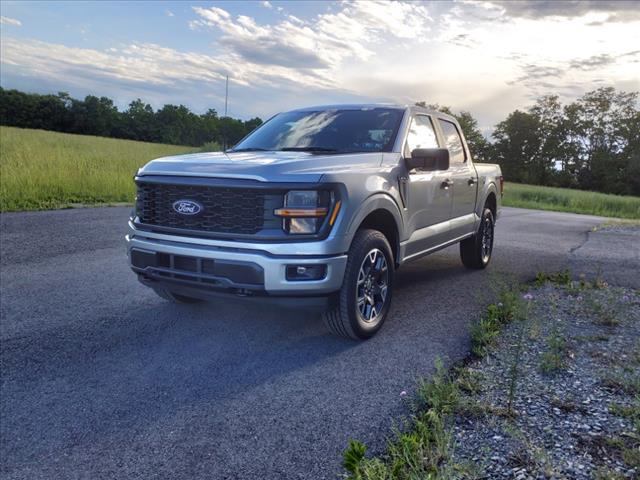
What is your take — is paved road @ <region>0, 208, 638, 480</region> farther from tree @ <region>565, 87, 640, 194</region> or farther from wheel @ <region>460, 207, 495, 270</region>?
tree @ <region>565, 87, 640, 194</region>

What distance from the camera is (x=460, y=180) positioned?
588cm

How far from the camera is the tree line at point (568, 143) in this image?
222 feet

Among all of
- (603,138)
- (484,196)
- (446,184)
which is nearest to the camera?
(446,184)

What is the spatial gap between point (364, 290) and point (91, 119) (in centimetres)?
8850

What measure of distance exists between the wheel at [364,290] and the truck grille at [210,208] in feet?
2.56

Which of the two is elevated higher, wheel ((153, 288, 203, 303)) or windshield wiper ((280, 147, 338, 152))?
windshield wiper ((280, 147, 338, 152))

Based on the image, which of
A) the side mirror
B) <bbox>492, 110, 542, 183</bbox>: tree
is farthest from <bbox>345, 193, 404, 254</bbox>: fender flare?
<bbox>492, 110, 542, 183</bbox>: tree

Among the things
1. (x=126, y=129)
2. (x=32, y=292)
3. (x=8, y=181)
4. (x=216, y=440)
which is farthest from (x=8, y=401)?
(x=126, y=129)

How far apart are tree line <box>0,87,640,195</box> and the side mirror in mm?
59904

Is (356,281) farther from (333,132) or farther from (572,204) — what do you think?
(572,204)

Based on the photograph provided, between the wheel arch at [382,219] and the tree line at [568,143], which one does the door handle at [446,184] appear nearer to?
the wheel arch at [382,219]

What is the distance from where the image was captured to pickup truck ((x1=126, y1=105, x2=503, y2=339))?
353cm

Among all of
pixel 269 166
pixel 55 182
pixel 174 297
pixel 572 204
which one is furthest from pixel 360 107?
pixel 572 204

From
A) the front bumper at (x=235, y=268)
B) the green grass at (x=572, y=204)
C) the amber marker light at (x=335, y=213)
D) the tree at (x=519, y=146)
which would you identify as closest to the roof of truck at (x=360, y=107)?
the amber marker light at (x=335, y=213)
